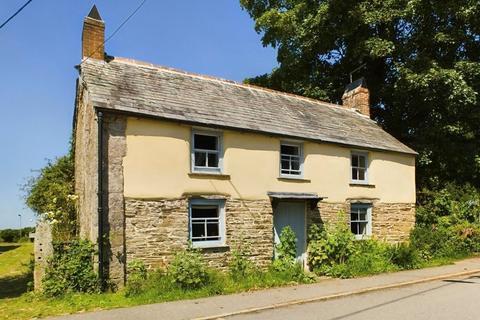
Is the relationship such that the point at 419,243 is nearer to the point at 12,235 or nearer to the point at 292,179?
the point at 292,179

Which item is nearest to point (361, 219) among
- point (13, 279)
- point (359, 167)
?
point (359, 167)

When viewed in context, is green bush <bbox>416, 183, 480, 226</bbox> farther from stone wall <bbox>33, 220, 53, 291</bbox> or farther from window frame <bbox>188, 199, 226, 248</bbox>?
stone wall <bbox>33, 220, 53, 291</bbox>

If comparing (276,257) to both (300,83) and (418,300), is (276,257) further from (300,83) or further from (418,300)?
(300,83)

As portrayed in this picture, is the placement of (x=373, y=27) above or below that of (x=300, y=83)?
above

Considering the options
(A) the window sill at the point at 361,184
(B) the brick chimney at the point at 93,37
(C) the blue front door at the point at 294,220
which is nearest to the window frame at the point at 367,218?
(A) the window sill at the point at 361,184

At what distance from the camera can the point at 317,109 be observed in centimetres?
2075

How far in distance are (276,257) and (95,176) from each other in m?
6.57

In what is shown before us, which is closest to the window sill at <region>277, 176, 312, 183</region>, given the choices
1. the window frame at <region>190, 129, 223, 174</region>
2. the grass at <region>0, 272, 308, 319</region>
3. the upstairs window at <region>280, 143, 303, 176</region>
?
the upstairs window at <region>280, 143, 303, 176</region>

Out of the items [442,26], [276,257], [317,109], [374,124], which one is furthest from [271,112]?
[442,26]

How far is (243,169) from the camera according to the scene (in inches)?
587

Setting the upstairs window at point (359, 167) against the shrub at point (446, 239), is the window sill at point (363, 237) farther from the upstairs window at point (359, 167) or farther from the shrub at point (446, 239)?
the upstairs window at point (359, 167)

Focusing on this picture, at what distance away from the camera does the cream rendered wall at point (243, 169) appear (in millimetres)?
12789

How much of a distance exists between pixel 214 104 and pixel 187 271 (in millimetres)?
6214

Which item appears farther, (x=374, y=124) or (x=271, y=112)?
(x=374, y=124)
